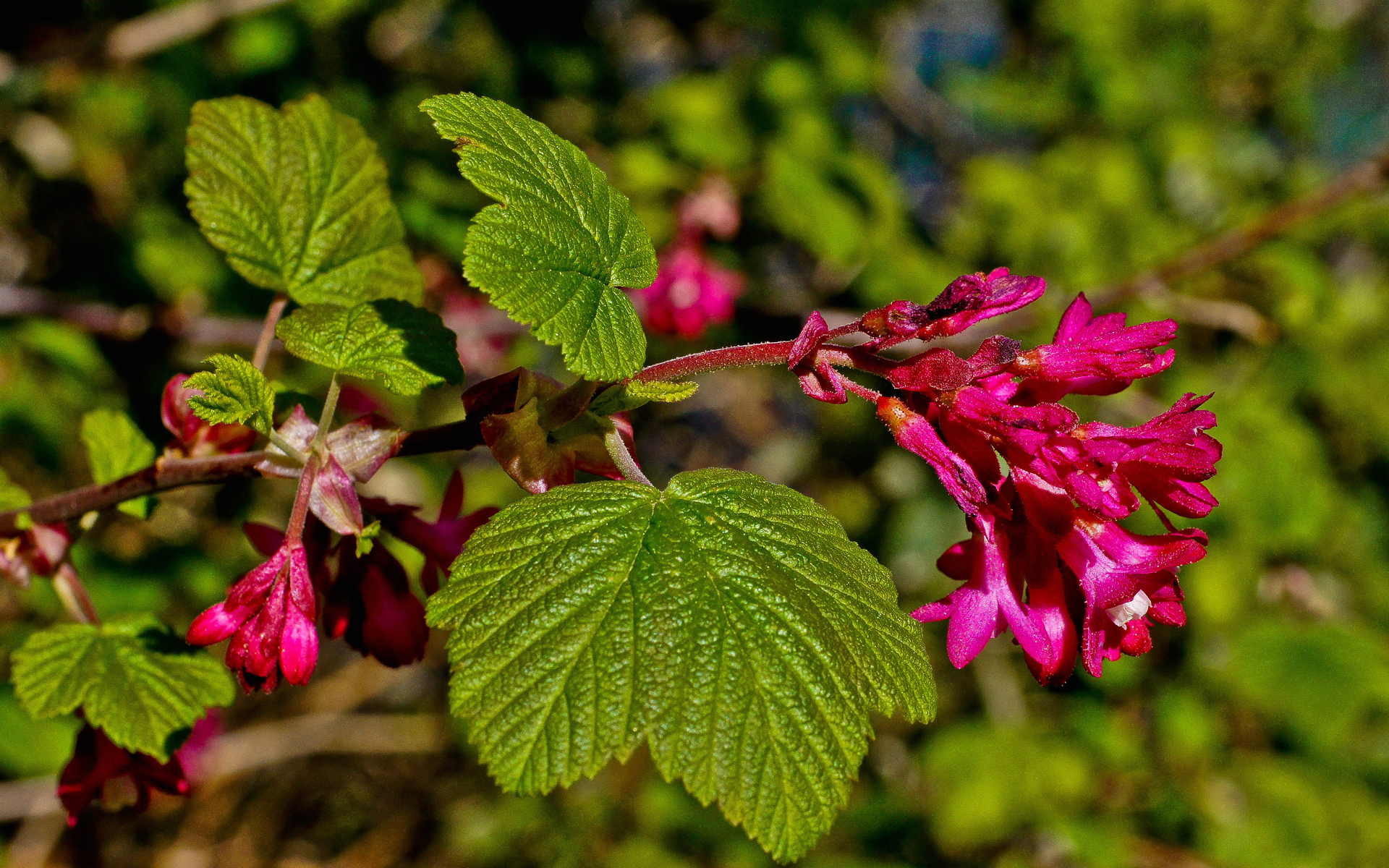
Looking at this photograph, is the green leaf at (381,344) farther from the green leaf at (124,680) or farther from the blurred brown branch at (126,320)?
→ the blurred brown branch at (126,320)

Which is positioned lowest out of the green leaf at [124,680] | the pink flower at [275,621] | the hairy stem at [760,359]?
the green leaf at [124,680]

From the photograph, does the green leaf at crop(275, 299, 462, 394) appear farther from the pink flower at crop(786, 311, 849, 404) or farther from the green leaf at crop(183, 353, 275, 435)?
the pink flower at crop(786, 311, 849, 404)

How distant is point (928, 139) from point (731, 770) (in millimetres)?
3871

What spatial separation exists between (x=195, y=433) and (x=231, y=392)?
29 centimetres

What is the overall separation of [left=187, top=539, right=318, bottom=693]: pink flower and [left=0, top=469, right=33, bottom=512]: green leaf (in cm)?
49

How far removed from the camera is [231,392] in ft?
3.00

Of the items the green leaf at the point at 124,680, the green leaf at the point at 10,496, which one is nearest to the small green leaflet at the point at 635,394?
the green leaf at the point at 124,680

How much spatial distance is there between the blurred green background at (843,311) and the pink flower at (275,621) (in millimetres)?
1169

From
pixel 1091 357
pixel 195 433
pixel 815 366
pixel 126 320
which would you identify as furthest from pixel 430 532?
pixel 126 320

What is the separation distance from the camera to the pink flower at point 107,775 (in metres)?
1.18

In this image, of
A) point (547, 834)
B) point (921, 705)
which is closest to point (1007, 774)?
point (547, 834)

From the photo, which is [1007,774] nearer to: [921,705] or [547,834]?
[547,834]

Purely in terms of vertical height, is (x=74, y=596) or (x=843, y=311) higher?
(x=74, y=596)

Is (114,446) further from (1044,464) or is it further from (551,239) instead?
(1044,464)
